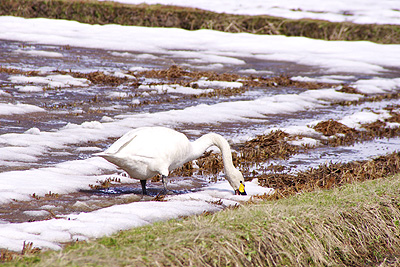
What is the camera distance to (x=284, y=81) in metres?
23.0

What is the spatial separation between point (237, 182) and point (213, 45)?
25.4 metres

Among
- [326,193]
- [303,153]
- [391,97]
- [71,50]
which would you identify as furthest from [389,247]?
[71,50]

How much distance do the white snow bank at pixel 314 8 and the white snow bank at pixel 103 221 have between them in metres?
33.9

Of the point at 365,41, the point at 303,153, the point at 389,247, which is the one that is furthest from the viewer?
the point at 365,41

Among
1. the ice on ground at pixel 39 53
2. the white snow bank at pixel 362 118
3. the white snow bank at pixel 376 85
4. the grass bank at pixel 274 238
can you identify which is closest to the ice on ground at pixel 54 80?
the ice on ground at pixel 39 53

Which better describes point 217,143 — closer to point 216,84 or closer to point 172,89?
point 172,89

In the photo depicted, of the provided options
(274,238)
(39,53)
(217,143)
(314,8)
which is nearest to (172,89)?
(39,53)

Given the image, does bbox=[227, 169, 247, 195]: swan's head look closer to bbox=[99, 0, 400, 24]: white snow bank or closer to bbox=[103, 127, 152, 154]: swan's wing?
bbox=[103, 127, 152, 154]: swan's wing

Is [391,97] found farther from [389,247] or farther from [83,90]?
[389,247]

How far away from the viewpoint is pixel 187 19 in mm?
41000

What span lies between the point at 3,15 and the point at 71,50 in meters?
16.3

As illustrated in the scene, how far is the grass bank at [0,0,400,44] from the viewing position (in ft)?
121

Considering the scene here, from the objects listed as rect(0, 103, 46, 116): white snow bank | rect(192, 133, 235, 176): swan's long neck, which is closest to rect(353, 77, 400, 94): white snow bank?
rect(0, 103, 46, 116): white snow bank

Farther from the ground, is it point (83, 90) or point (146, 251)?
point (146, 251)
